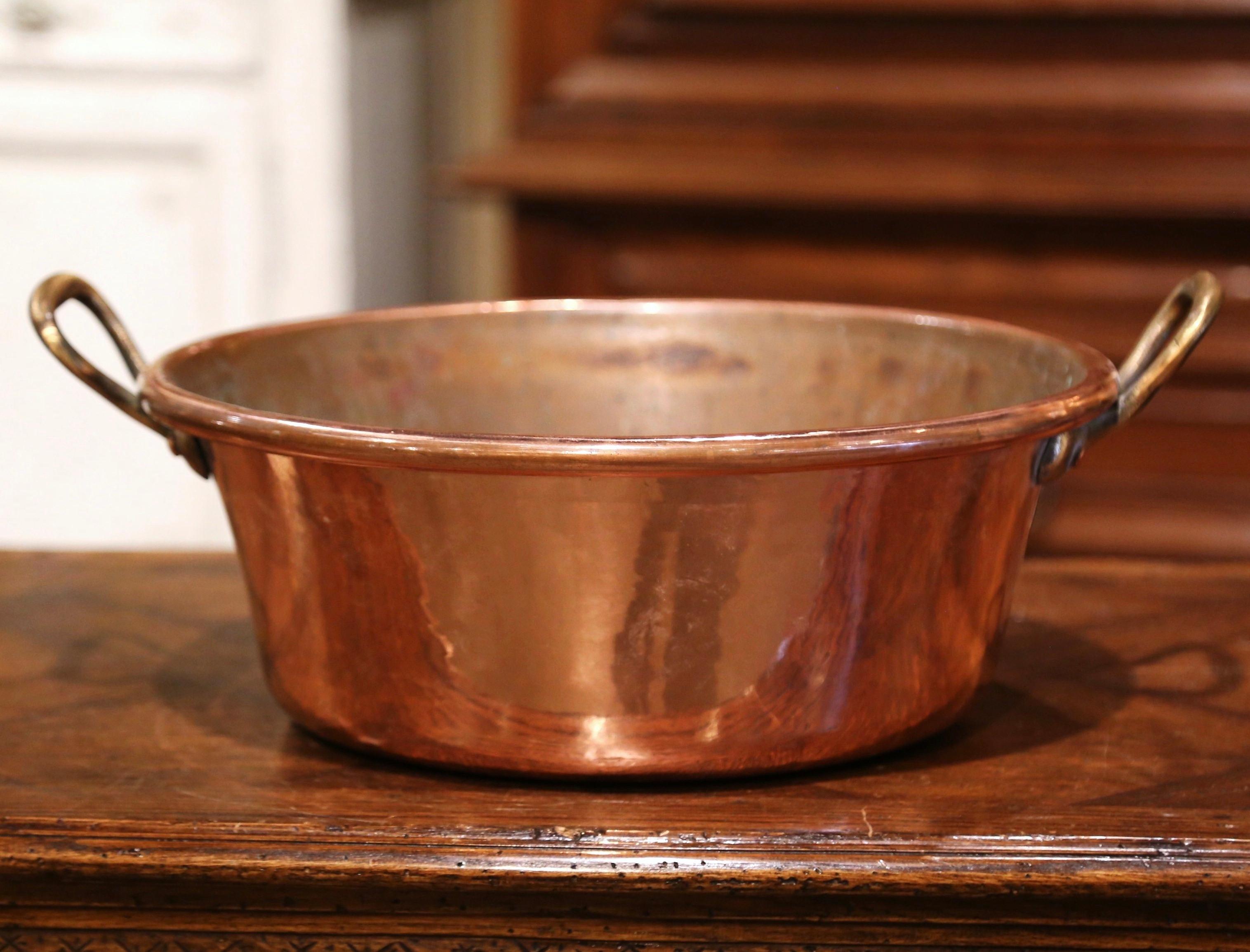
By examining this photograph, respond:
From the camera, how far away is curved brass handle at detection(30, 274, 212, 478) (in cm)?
52

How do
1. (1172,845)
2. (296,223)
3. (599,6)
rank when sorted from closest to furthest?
(1172,845)
(599,6)
(296,223)

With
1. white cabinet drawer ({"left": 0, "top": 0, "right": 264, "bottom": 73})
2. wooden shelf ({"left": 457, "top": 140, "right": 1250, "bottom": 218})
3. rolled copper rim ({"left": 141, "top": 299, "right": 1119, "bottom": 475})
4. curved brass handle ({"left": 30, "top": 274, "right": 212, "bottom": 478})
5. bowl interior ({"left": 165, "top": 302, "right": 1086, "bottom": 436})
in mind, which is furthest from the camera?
white cabinet drawer ({"left": 0, "top": 0, "right": 264, "bottom": 73})

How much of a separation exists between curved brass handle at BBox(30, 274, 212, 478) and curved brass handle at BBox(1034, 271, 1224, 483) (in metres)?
0.30

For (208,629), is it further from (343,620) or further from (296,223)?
(296,223)

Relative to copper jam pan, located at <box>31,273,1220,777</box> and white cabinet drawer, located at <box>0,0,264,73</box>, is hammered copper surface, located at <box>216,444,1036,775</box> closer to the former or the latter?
copper jam pan, located at <box>31,273,1220,777</box>

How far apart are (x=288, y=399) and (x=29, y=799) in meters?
0.22

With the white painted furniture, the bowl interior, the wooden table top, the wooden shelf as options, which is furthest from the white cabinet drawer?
the wooden table top

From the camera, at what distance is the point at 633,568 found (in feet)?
1.45

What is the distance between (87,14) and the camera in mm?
1630

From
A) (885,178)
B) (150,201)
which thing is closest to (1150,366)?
(885,178)

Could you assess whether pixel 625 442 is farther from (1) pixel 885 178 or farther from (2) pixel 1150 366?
(1) pixel 885 178

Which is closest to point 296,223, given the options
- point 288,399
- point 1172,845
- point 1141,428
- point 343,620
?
point 1141,428

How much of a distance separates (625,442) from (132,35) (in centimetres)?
145

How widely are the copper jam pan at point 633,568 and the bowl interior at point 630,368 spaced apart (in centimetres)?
9
